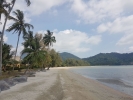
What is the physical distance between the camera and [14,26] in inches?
1389

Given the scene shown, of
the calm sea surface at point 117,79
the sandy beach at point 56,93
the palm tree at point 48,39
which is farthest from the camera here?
the palm tree at point 48,39

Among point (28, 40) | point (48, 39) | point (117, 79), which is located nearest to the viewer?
point (117, 79)

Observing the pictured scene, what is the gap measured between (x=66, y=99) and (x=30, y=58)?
2515 cm

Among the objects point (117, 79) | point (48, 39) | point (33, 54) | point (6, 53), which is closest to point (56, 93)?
point (33, 54)

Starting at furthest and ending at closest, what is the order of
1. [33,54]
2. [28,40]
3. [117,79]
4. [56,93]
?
[28,40]
[33,54]
[117,79]
[56,93]

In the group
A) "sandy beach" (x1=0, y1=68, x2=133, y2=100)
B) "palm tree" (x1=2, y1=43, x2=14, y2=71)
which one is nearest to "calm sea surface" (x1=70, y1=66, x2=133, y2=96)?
"sandy beach" (x1=0, y1=68, x2=133, y2=100)

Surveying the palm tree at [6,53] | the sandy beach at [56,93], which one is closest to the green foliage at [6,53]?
the palm tree at [6,53]

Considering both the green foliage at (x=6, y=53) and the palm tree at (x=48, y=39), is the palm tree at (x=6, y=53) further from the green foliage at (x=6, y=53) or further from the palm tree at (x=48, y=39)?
the palm tree at (x=48, y=39)

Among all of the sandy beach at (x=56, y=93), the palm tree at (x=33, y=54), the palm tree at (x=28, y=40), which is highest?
the palm tree at (x=28, y=40)

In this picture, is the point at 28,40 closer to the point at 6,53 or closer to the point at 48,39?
the point at 6,53

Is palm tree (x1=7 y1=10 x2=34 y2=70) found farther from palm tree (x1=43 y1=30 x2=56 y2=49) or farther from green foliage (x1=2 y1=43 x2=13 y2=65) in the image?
palm tree (x1=43 y1=30 x2=56 y2=49)

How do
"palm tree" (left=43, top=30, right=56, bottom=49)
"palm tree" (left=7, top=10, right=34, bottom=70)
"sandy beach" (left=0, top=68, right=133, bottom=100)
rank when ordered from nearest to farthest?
"sandy beach" (left=0, top=68, right=133, bottom=100) < "palm tree" (left=7, top=10, right=34, bottom=70) < "palm tree" (left=43, top=30, right=56, bottom=49)

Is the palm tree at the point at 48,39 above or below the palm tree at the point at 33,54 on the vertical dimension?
above

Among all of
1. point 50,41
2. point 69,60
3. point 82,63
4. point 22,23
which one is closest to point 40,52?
point 22,23
